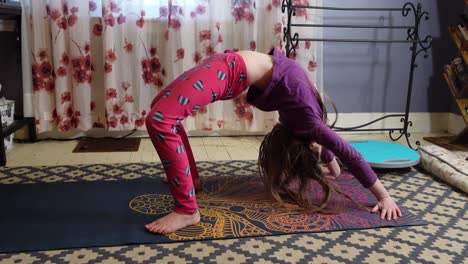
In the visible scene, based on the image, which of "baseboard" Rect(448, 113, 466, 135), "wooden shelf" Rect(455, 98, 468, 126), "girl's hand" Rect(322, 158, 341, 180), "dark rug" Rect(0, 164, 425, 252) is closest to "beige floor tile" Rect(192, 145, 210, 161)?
"dark rug" Rect(0, 164, 425, 252)

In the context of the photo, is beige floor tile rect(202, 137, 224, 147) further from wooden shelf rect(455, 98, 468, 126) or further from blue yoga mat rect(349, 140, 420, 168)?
wooden shelf rect(455, 98, 468, 126)

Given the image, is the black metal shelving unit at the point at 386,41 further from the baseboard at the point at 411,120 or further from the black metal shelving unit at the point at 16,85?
the black metal shelving unit at the point at 16,85

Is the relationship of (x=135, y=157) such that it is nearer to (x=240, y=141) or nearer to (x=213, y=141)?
(x=213, y=141)

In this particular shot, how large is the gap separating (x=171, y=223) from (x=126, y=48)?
4.14ft

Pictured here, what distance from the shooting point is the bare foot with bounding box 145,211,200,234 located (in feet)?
4.21

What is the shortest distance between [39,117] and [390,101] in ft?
6.40

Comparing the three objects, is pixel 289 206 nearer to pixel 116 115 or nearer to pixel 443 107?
pixel 116 115

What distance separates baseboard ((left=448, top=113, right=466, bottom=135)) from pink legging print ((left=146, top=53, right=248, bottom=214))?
176cm

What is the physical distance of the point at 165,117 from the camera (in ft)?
4.23

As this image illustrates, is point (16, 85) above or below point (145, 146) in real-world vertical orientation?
above

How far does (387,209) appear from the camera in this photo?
145cm

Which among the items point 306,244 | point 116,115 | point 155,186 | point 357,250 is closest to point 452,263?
point 357,250

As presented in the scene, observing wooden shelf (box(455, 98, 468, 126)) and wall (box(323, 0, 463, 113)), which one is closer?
wooden shelf (box(455, 98, 468, 126))

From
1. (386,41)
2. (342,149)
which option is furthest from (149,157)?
(386,41)
